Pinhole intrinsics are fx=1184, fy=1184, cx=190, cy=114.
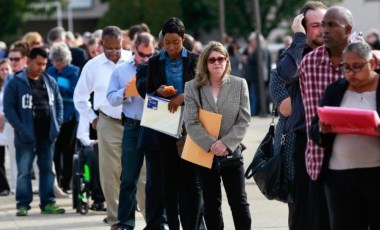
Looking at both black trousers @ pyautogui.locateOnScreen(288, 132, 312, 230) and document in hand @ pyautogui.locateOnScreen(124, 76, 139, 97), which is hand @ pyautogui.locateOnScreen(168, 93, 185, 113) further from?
black trousers @ pyautogui.locateOnScreen(288, 132, 312, 230)

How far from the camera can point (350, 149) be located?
7465 mm

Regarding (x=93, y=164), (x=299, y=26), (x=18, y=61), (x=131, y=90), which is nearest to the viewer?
(x=299, y=26)

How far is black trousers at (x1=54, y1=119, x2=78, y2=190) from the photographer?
50.1 feet

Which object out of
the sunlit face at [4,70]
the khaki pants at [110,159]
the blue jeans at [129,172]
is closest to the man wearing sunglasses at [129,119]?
the blue jeans at [129,172]

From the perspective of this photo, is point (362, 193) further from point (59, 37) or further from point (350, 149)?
point (59, 37)

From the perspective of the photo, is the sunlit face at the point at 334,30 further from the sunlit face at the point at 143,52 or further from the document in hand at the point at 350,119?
the sunlit face at the point at 143,52

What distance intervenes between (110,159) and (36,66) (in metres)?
2.03

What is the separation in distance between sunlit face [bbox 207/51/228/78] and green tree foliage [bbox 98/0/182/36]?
38.4 meters

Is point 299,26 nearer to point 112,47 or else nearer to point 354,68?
point 354,68

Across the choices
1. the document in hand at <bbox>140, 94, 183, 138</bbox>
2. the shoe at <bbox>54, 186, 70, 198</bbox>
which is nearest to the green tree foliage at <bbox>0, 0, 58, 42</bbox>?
the shoe at <bbox>54, 186, 70, 198</bbox>

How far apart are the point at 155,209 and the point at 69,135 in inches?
196

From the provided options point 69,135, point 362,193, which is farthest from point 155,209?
point 69,135

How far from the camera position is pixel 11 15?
158 feet

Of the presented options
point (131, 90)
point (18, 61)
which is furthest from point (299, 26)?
point (18, 61)
